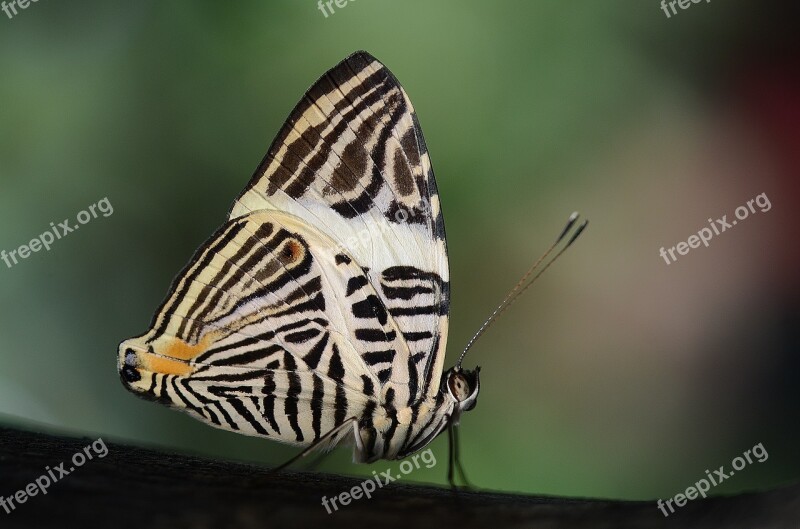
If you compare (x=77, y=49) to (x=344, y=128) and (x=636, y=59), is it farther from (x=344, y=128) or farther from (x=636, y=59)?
(x=636, y=59)

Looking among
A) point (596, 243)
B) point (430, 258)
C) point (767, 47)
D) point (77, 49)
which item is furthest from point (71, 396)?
point (767, 47)

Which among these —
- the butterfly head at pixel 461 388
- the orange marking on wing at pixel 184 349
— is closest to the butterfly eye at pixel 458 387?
the butterfly head at pixel 461 388

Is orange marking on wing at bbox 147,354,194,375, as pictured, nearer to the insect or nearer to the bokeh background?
the insect

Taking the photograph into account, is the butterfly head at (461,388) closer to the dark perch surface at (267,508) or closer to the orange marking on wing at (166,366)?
the orange marking on wing at (166,366)

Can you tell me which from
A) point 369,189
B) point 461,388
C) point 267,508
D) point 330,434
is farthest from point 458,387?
point 267,508

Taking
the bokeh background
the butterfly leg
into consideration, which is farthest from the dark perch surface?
the bokeh background

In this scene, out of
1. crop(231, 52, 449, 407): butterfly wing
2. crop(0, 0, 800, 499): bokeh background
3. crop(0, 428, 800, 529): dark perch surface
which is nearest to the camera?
crop(0, 428, 800, 529): dark perch surface
